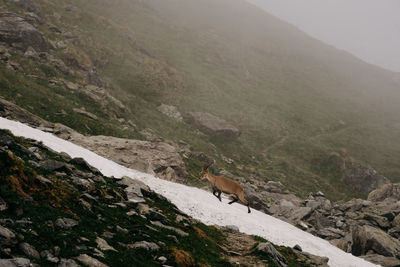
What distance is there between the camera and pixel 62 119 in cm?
2861

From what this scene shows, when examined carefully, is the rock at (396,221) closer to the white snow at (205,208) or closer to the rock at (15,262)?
the white snow at (205,208)

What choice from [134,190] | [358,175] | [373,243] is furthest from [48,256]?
[358,175]

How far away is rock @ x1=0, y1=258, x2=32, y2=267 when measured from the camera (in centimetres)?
523

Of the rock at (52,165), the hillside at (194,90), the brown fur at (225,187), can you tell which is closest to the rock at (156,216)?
the rock at (52,165)

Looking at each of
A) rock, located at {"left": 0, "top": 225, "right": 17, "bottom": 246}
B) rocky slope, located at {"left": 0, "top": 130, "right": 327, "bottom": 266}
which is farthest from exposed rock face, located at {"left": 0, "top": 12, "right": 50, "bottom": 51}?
rock, located at {"left": 0, "top": 225, "right": 17, "bottom": 246}

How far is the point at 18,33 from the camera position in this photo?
124 ft

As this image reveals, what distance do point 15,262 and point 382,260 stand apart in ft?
82.6

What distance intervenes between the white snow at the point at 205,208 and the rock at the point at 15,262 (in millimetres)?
12697

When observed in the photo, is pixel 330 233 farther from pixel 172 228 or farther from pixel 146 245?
pixel 146 245

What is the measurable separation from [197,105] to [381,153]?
50098 millimetres

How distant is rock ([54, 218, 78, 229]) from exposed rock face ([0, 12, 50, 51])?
38005 millimetres

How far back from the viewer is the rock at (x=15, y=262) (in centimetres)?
523

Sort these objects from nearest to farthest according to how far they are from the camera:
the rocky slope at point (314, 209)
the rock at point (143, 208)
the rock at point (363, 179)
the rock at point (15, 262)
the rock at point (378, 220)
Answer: the rock at point (15, 262), the rock at point (143, 208), the rocky slope at point (314, 209), the rock at point (378, 220), the rock at point (363, 179)

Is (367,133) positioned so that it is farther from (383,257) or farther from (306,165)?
(383,257)
